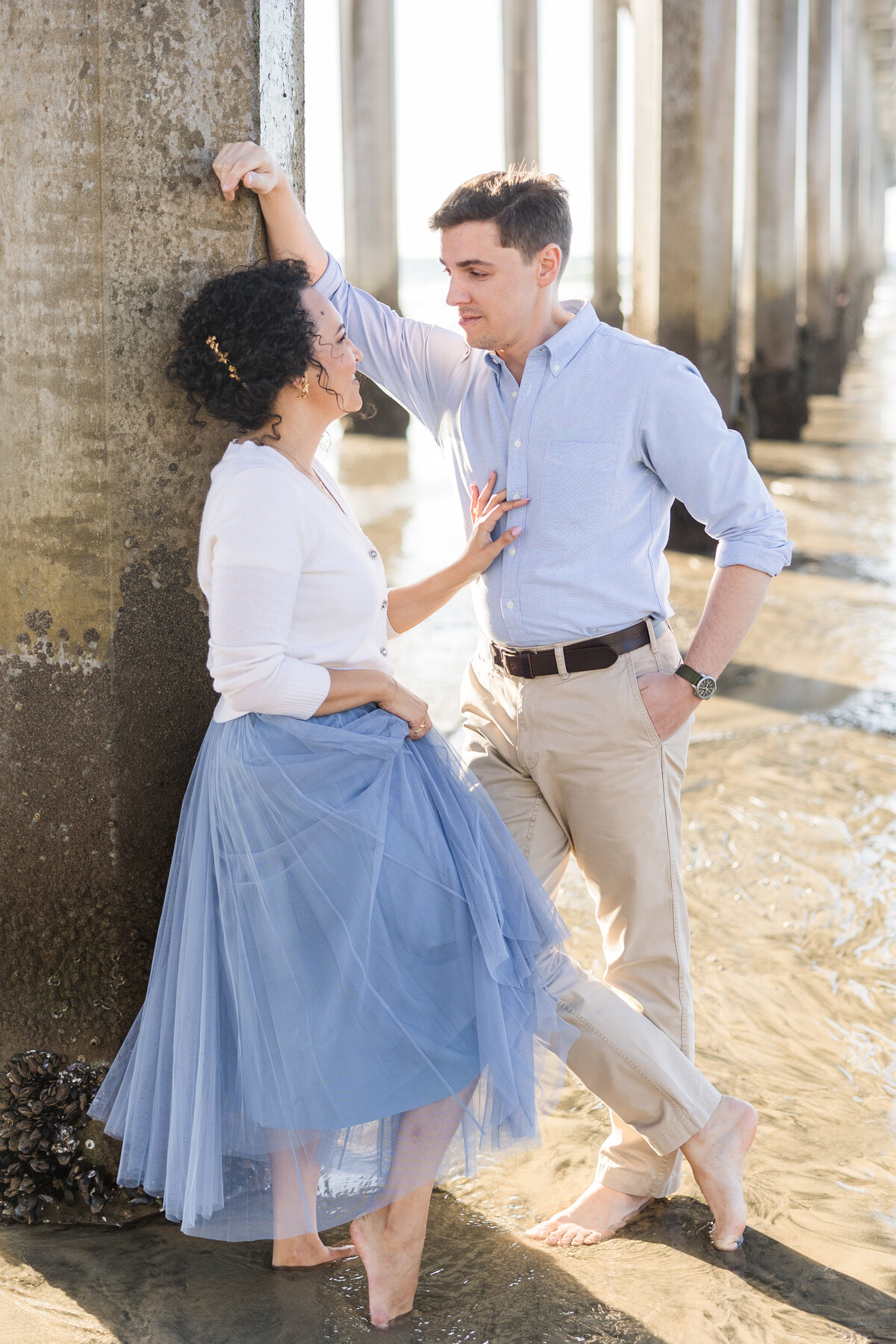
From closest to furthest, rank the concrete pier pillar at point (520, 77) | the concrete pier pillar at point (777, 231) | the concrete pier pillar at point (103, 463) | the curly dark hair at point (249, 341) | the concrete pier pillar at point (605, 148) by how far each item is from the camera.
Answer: the curly dark hair at point (249, 341), the concrete pier pillar at point (103, 463), the concrete pier pillar at point (777, 231), the concrete pier pillar at point (520, 77), the concrete pier pillar at point (605, 148)

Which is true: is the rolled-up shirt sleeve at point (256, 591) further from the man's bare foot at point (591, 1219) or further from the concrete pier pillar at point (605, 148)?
the concrete pier pillar at point (605, 148)

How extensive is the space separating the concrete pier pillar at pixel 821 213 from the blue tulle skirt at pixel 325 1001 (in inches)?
750

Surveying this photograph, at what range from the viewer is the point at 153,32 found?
2.46 metres

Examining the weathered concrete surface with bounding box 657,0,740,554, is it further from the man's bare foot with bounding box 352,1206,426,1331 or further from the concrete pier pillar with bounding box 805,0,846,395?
the concrete pier pillar with bounding box 805,0,846,395

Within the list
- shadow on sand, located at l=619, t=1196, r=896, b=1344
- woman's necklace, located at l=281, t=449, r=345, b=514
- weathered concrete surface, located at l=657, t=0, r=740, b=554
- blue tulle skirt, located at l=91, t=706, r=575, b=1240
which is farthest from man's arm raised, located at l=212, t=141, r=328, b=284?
weathered concrete surface, located at l=657, t=0, r=740, b=554

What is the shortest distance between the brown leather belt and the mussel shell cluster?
123cm

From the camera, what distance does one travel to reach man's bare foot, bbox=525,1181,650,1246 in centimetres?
268

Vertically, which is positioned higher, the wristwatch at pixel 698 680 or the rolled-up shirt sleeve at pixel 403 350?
the rolled-up shirt sleeve at pixel 403 350

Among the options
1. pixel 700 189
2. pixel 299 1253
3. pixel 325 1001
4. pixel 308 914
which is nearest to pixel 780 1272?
pixel 299 1253

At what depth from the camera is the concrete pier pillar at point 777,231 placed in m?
14.9

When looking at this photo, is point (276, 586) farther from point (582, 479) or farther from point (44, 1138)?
point (44, 1138)

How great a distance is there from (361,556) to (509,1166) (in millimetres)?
1457

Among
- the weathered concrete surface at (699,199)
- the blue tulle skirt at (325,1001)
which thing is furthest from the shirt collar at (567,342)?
the weathered concrete surface at (699,199)

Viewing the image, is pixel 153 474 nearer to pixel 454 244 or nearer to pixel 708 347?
pixel 454 244
